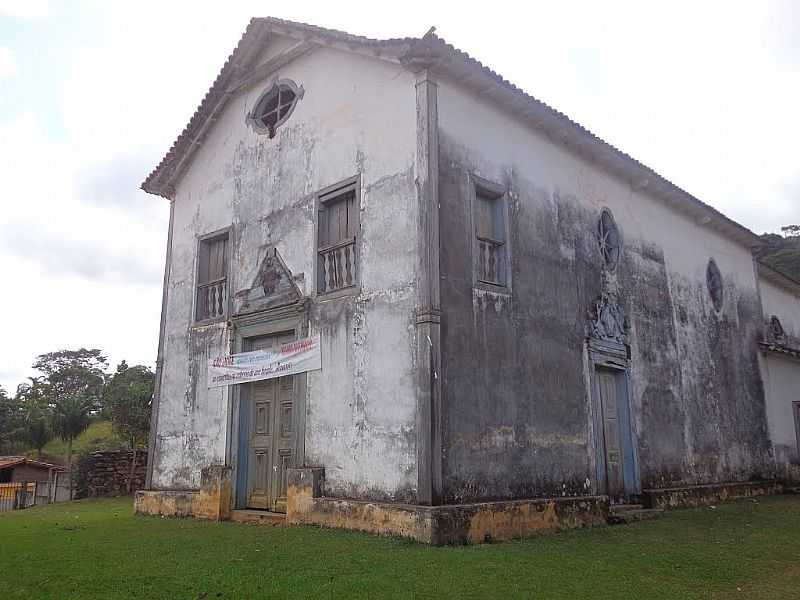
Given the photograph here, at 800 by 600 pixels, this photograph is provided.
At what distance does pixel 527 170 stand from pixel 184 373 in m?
7.23

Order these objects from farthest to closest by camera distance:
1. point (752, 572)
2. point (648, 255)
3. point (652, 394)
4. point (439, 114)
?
point (648, 255) → point (652, 394) → point (439, 114) → point (752, 572)

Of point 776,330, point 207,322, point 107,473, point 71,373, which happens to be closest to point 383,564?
point 207,322

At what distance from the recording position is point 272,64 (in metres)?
12.4

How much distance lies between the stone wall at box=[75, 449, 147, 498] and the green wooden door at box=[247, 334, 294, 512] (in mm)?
8029

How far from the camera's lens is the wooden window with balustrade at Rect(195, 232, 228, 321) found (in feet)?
41.4

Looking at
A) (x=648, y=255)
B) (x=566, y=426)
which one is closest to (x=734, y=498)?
(x=648, y=255)

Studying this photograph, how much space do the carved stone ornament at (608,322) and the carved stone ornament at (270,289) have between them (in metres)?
5.17

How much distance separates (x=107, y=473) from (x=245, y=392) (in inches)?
336

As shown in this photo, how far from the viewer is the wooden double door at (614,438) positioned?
1169cm

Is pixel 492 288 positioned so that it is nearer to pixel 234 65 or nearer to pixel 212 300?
pixel 212 300

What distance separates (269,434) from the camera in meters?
11.2

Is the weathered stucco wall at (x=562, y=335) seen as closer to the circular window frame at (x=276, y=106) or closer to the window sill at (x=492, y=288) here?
the window sill at (x=492, y=288)

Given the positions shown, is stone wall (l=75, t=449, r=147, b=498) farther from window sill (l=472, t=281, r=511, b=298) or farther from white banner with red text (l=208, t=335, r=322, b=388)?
window sill (l=472, t=281, r=511, b=298)

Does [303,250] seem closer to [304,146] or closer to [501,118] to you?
[304,146]
